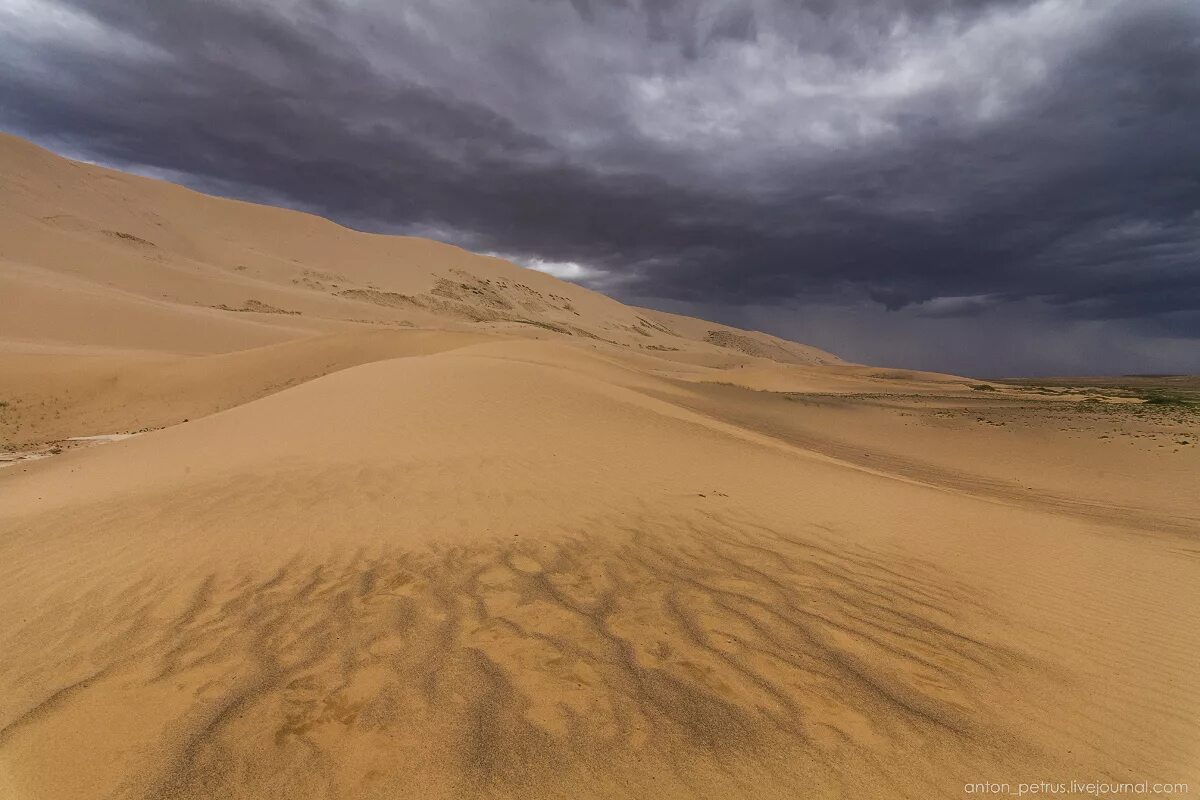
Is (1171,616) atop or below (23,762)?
atop

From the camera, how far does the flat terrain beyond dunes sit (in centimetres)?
312

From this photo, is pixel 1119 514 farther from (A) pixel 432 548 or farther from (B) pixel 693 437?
(A) pixel 432 548

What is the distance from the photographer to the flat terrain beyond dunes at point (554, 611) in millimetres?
3121

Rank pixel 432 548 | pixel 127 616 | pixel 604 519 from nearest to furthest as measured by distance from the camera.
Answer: pixel 127 616 → pixel 432 548 → pixel 604 519

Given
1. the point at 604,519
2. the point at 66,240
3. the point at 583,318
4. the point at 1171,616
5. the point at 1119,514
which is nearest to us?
the point at 1171,616

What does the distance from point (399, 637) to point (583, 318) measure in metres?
86.9

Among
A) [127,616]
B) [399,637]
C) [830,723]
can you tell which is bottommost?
[127,616]

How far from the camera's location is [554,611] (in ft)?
15.4

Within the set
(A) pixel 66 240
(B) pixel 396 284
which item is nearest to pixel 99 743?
(A) pixel 66 240

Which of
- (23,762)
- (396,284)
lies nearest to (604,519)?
(23,762)

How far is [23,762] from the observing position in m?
3.00

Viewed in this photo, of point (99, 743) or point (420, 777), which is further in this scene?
point (99, 743)

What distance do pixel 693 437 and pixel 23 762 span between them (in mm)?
9897

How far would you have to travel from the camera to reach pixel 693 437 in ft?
37.8
